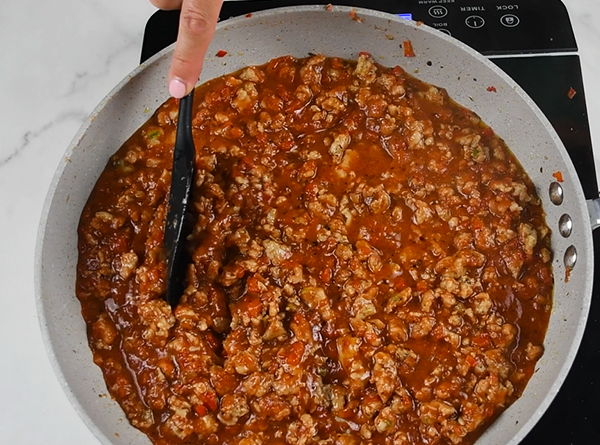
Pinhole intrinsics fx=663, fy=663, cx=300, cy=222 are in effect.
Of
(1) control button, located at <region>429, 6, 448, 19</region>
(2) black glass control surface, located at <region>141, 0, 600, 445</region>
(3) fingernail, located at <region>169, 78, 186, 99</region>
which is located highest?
(3) fingernail, located at <region>169, 78, 186, 99</region>

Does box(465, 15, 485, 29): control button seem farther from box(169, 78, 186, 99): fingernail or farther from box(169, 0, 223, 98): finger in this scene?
box(169, 78, 186, 99): fingernail

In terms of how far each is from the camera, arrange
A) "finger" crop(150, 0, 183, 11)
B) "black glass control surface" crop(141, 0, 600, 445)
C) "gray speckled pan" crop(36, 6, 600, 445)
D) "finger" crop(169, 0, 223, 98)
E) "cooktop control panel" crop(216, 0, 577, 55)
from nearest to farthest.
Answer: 1. "finger" crop(169, 0, 223, 98)
2. "gray speckled pan" crop(36, 6, 600, 445)
3. "finger" crop(150, 0, 183, 11)
4. "black glass control surface" crop(141, 0, 600, 445)
5. "cooktop control panel" crop(216, 0, 577, 55)

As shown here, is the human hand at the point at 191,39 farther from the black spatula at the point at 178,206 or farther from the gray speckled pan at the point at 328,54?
the gray speckled pan at the point at 328,54

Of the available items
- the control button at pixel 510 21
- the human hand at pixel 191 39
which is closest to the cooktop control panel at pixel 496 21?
the control button at pixel 510 21

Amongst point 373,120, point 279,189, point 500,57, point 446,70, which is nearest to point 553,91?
point 500,57

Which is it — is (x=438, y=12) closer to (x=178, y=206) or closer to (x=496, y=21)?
(x=496, y=21)

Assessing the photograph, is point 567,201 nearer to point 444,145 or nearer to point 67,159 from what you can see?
point 444,145

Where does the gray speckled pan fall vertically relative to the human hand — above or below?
below

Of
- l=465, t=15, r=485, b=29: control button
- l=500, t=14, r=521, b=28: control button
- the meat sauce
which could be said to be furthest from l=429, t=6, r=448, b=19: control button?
the meat sauce

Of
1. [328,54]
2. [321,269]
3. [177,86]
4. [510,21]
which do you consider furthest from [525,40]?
[177,86]
